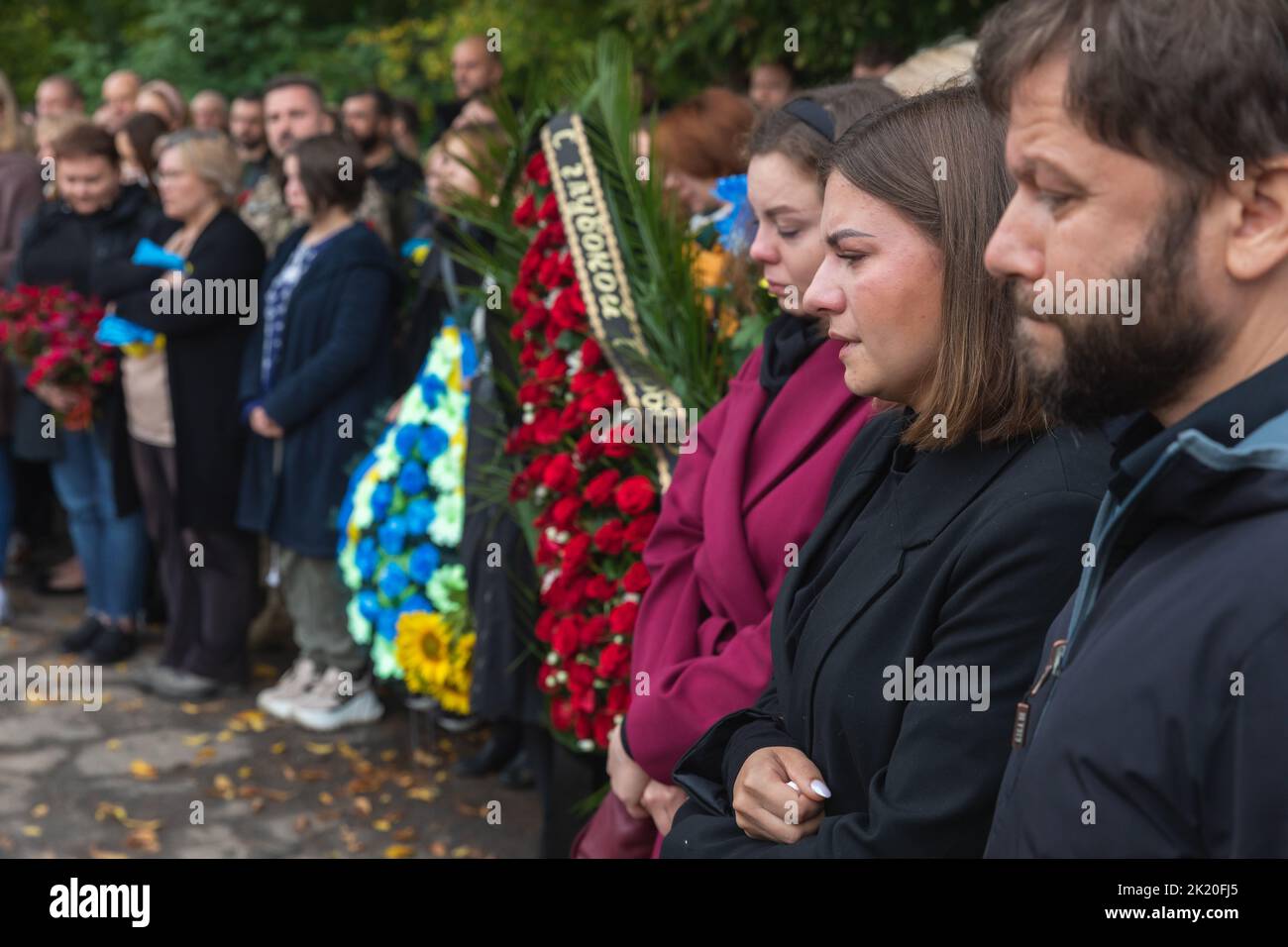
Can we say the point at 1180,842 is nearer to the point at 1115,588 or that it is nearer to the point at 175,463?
the point at 1115,588

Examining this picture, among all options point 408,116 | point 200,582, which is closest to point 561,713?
point 200,582

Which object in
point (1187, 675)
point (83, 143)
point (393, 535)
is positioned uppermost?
point (83, 143)

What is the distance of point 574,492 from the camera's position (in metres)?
3.85

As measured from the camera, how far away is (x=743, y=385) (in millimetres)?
2930

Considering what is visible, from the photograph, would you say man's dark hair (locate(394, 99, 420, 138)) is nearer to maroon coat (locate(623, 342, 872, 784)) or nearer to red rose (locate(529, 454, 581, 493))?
red rose (locate(529, 454, 581, 493))

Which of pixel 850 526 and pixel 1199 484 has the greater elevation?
pixel 1199 484

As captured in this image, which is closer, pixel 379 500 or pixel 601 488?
pixel 601 488

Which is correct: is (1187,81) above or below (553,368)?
above

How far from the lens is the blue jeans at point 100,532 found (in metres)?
6.99

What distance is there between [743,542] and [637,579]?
2.67 ft

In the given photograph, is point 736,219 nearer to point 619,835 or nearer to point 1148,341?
point 619,835

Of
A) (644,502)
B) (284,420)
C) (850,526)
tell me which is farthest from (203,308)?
(850,526)

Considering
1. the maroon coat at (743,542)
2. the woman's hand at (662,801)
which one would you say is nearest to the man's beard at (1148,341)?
the maroon coat at (743,542)

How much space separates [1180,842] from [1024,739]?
0.24m
